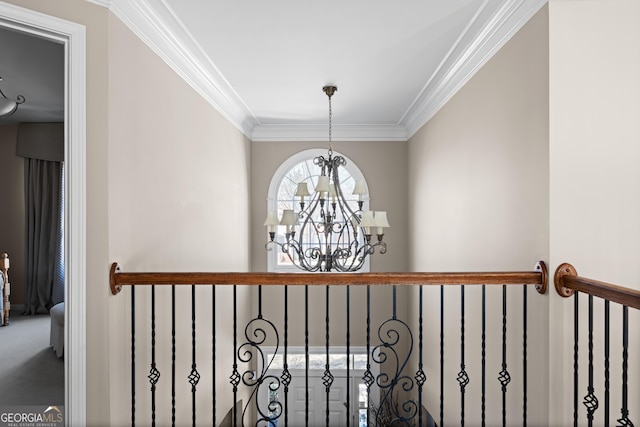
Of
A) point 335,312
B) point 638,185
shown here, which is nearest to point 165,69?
point 638,185

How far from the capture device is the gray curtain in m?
1.85

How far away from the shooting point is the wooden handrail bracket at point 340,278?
1.83 metres

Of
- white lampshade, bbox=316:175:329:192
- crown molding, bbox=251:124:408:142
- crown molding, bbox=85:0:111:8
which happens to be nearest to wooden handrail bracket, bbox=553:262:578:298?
white lampshade, bbox=316:175:329:192

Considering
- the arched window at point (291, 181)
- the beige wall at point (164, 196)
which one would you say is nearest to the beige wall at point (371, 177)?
the arched window at point (291, 181)

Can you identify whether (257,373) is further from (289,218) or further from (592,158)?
(592,158)

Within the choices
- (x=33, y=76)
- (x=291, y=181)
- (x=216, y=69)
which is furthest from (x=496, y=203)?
(x=291, y=181)

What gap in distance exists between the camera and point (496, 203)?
2385mm

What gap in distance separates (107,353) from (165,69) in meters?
1.68

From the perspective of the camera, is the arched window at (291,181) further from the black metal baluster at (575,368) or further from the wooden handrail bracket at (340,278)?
the black metal baluster at (575,368)

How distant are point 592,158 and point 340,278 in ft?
4.18

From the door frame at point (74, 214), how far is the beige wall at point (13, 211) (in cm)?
23

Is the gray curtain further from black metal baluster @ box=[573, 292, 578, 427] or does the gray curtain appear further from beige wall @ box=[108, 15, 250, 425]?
black metal baluster @ box=[573, 292, 578, 427]

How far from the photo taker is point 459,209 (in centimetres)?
305

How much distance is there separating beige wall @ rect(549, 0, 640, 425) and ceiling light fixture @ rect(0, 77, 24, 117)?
2.39m
